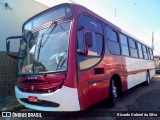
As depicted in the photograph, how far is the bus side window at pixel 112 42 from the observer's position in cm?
631

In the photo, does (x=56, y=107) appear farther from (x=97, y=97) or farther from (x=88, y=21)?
(x=88, y=21)

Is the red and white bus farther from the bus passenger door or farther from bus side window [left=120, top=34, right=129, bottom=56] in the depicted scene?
bus side window [left=120, top=34, right=129, bottom=56]

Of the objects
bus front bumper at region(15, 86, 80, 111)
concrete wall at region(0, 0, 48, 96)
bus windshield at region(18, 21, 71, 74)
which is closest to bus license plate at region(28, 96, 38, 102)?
bus front bumper at region(15, 86, 80, 111)

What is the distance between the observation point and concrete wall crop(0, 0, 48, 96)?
7.73 meters

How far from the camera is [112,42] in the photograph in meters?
6.60

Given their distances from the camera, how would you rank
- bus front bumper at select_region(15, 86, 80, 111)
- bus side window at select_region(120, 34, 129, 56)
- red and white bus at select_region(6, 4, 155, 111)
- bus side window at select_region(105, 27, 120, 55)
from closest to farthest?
bus front bumper at select_region(15, 86, 80, 111)
red and white bus at select_region(6, 4, 155, 111)
bus side window at select_region(105, 27, 120, 55)
bus side window at select_region(120, 34, 129, 56)

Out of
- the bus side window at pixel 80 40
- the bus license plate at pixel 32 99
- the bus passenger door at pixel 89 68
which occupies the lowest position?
the bus license plate at pixel 32 99

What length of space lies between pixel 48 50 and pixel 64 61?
592 mm

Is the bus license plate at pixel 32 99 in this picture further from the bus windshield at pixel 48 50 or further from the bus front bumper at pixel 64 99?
the bus windshield at pixel 48 50

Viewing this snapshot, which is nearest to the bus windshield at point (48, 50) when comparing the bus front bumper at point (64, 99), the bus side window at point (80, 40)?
the bus side window at point (80, 40)

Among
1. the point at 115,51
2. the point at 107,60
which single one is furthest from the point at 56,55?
the point at 115,51

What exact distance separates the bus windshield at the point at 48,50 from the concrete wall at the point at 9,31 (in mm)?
2932

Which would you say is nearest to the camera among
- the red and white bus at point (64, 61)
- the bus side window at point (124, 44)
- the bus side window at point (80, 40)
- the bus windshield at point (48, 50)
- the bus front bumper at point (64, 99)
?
the bus front bumper at point (64, 99)

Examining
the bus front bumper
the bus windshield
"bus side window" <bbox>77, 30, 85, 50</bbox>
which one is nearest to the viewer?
the bus front bumper
